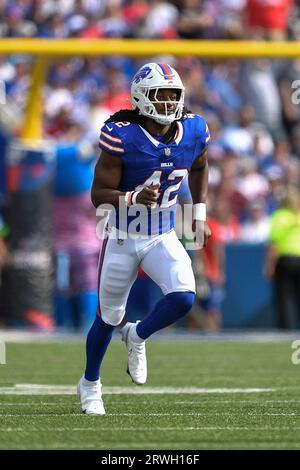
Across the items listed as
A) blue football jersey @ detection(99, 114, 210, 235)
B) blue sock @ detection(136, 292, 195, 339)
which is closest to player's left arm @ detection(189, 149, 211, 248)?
blue football jersey @ detection(99, 114, 210, 235)

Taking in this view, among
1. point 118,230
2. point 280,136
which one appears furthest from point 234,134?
point 118,230

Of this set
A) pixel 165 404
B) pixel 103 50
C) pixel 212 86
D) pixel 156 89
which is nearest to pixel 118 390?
pixel 165 404

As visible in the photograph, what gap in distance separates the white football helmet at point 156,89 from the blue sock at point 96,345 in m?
0.97

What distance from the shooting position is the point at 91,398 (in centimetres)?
554

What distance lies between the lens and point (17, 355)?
350 inches

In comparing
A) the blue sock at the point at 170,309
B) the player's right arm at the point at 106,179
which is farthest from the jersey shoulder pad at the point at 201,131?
the blue sock at the point at 170,309

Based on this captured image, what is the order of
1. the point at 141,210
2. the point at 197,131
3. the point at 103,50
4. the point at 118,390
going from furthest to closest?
the point at 103,50, the point at 118,390, the point at 197,131, the point at 141,210

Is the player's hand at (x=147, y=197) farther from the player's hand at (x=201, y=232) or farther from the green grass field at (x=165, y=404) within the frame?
the green grass field at (x=165, y=404)

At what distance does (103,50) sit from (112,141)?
6.13 meters

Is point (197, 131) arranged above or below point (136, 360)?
above

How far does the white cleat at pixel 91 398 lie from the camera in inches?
215

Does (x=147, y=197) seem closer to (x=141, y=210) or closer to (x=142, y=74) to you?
(x=141, y=210)

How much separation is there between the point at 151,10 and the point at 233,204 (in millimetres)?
3125

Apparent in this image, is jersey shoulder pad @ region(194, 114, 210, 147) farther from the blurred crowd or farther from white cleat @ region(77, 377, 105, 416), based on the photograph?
the blurred crowd
